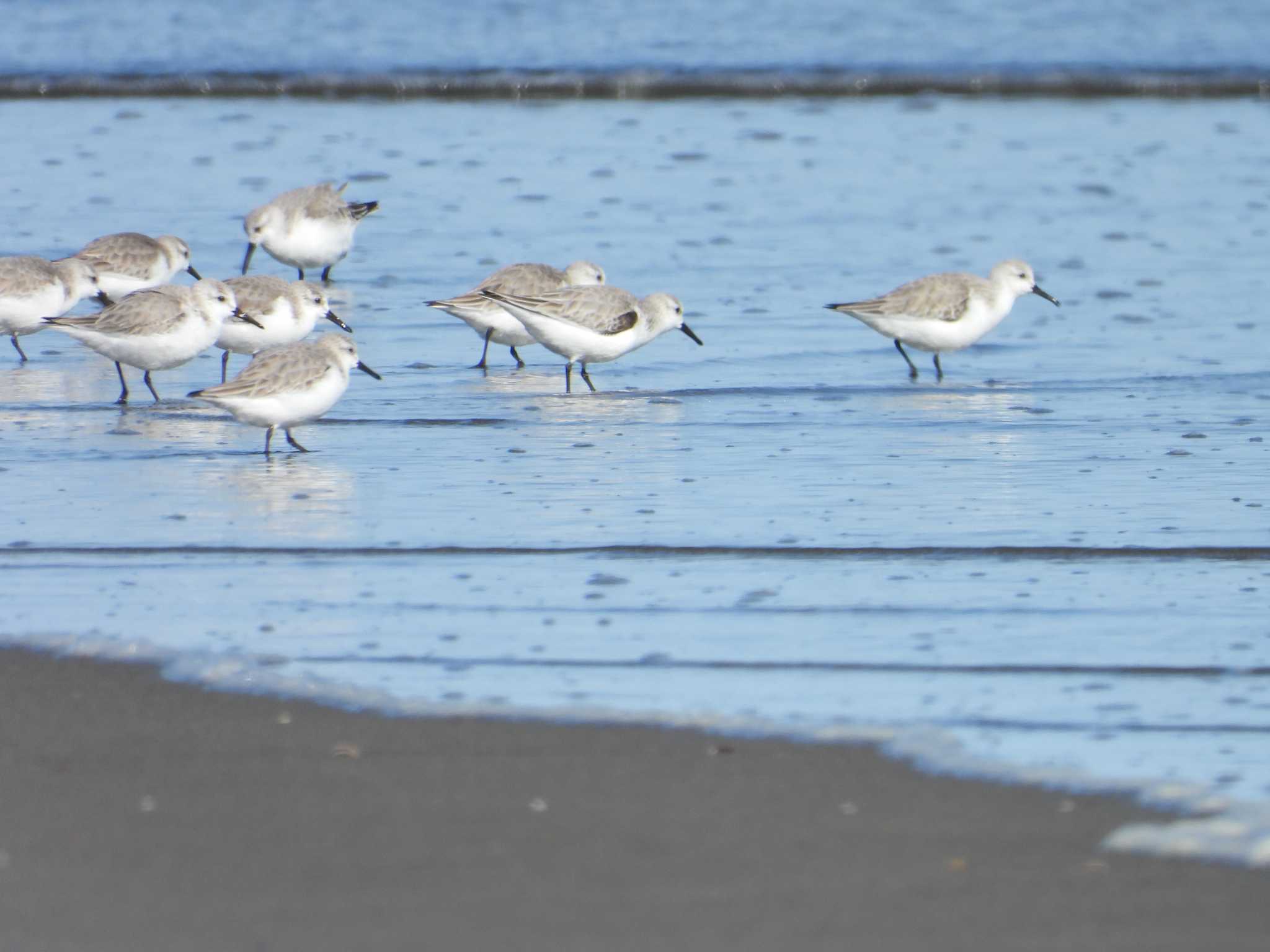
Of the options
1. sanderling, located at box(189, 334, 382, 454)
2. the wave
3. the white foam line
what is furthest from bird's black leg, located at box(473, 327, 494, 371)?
the wave

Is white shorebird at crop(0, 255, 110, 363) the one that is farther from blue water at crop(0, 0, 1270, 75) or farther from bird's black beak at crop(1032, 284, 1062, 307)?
blue water at crop(0, 0, 1270, 75)

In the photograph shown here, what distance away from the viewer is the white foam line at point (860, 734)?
4.02 metres

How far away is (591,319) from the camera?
9.48 meters

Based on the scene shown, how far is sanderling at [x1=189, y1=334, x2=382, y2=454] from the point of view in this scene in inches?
311

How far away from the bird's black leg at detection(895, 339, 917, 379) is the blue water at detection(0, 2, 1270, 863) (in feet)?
0.26

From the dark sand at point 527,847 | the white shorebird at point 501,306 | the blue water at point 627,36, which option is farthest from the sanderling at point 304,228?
the blue water at point 627,36

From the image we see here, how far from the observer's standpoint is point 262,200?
14812mm

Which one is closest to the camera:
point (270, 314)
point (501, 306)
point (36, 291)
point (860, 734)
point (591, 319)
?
point (860, 734)

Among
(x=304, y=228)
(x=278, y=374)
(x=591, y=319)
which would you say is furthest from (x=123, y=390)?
A: (x=304, y=228)

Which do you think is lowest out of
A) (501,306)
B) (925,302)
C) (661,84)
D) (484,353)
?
(661,84)

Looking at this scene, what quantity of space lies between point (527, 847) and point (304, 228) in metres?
8.62

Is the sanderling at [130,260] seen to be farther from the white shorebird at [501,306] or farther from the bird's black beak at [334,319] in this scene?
the white shorebird at [501,306]

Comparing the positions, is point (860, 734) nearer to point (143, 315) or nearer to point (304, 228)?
point (143, 315)

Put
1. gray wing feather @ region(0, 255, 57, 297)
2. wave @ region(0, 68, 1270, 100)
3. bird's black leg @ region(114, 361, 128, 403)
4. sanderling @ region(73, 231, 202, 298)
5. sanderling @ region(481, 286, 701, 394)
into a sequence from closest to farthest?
bird's black leg @ region(114, 361, 128, 403) < sanderling @ region(481, 286, 701, 394) < gray wing feather @ region(0, 255, 57, 297) < sanderling @ region(73, 231, 202, 298) < wave @ region(0, 68, 1270, 100)
